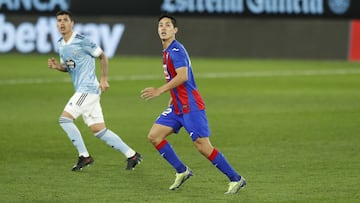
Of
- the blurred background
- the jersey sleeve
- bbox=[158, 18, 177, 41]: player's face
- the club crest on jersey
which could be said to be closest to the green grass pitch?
the club crest on jersey

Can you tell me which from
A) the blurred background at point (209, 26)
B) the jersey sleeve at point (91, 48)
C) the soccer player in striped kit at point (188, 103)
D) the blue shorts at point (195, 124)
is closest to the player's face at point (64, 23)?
the jersey sleeve at point (91, 48)

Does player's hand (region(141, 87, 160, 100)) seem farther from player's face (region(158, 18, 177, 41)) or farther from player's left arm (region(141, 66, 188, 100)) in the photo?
player's face (region(158, 18, 177, 41))

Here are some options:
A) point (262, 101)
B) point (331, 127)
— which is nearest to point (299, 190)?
point (331, 127)

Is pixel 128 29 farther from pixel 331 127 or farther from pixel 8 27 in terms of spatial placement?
pixel 331 127

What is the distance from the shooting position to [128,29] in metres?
32.5

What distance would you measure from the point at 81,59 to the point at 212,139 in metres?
3.56

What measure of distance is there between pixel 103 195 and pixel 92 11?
21335mm

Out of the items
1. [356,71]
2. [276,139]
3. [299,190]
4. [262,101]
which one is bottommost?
[356,71]

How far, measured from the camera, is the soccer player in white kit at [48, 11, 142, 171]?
12.9 m

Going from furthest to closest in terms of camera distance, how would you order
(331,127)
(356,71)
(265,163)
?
(356,71)
(331,127)
(265,163)

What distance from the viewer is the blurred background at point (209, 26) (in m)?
31.6

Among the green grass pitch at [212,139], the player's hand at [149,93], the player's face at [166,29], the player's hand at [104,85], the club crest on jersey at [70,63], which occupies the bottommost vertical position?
the green grass pitch at [212,139]

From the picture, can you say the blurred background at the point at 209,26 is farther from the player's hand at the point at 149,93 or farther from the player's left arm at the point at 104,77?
the player's hand at the point at 149,93

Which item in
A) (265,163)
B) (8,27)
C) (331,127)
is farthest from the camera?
(8,27)
